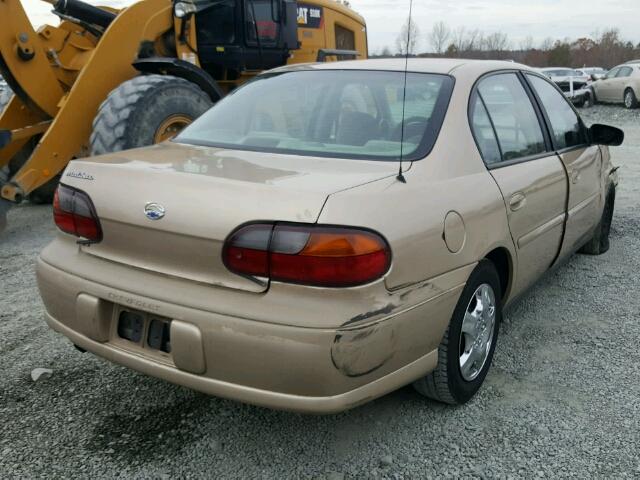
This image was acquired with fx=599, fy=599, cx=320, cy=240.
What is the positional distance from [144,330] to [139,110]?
3742mm

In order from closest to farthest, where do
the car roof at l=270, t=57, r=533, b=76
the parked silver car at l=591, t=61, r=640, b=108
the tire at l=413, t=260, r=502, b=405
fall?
the tire at l=413, t=260, r=502, b=405 → the car roof at l=270, t=57, r=533, b=76 → the parked silver car at l=591, t=61, r=640, b=108

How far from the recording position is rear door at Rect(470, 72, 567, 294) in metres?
2.91

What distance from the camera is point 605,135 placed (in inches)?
163

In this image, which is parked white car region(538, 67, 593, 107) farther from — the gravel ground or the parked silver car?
the gravel ground

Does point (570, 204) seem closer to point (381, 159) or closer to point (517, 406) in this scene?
point (517, 406)

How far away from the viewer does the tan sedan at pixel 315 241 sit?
2014 millimetres

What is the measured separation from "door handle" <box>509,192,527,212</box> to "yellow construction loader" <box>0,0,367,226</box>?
3.77 metres

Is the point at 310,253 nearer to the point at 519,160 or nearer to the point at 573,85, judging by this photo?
the point at 519,160

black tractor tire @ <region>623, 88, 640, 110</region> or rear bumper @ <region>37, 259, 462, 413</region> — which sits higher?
rear bumper @ <region>37, 259, 462, 413</region>

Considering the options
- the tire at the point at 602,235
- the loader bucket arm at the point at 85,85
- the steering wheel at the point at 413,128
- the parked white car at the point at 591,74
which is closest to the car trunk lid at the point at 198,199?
the steering wheel at the point at 413,128

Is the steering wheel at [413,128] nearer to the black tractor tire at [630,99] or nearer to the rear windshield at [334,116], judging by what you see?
the rear windshield at [334,116]

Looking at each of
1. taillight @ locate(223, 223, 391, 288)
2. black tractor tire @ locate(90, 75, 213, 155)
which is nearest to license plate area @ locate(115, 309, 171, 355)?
taillight @ locate(223, 223, 391, 288)

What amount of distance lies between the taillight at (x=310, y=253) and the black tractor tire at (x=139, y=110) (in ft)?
12.4

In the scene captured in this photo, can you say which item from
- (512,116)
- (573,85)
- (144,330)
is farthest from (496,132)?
(573,85)
